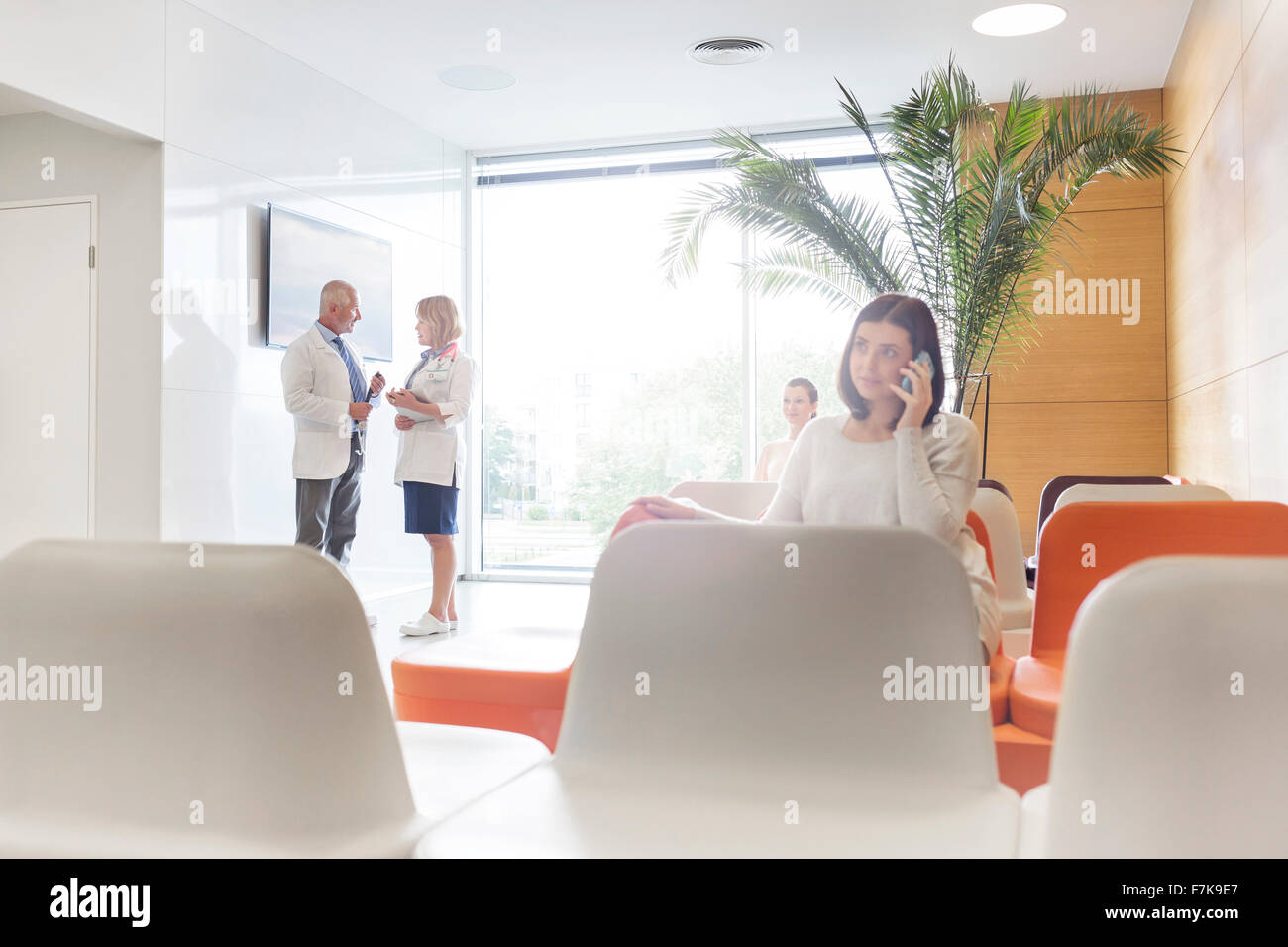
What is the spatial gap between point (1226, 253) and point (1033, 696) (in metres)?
2.71

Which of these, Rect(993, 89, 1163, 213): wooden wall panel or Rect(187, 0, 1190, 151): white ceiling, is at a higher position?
Rect(187, 0, 1190, 151): white ceiling

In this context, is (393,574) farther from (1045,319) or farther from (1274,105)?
(1274,105)

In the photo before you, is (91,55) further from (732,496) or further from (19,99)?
(732,496)

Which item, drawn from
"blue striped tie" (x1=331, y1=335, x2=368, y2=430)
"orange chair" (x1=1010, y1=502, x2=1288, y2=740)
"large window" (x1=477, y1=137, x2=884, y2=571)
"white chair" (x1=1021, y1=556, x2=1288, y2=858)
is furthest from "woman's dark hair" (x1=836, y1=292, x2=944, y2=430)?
"large window" (x1=477, y1=137, x2=884, y2=571)

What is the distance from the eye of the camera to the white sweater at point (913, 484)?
74.2 inches

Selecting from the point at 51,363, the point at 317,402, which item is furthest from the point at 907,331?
the point at 51,363

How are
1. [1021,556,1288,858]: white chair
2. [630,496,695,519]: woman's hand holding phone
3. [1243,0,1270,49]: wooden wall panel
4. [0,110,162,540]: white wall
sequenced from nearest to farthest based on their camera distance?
[1021,556,1288,858]: white chair → [630,496,695,519]: woman's hand holding phone → [1243,0,1270,49]: wooden wall panel → [0,110,162,540]: white wall

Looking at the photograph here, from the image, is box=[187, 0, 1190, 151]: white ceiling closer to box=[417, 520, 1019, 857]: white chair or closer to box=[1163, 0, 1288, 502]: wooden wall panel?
box=[1163, 0, 1288, 502]: wooden wall panel

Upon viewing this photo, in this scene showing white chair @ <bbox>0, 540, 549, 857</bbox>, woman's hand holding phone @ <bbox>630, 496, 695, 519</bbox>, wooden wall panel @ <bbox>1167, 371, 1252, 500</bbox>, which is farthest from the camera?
wooden wall panel @ <bbox>1167, 371, 1252, 500</bbox>

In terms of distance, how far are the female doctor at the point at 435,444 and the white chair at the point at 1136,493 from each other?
2846 mm

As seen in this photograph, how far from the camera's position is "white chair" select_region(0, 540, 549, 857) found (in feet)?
3.32

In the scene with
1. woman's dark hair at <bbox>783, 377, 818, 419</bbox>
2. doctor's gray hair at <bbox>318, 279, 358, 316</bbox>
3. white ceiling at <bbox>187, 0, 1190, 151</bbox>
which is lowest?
woman's dark hair at <bbox>783, 377, 818, 419</bbox>

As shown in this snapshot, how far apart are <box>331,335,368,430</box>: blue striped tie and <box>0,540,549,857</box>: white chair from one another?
4.01 meters
